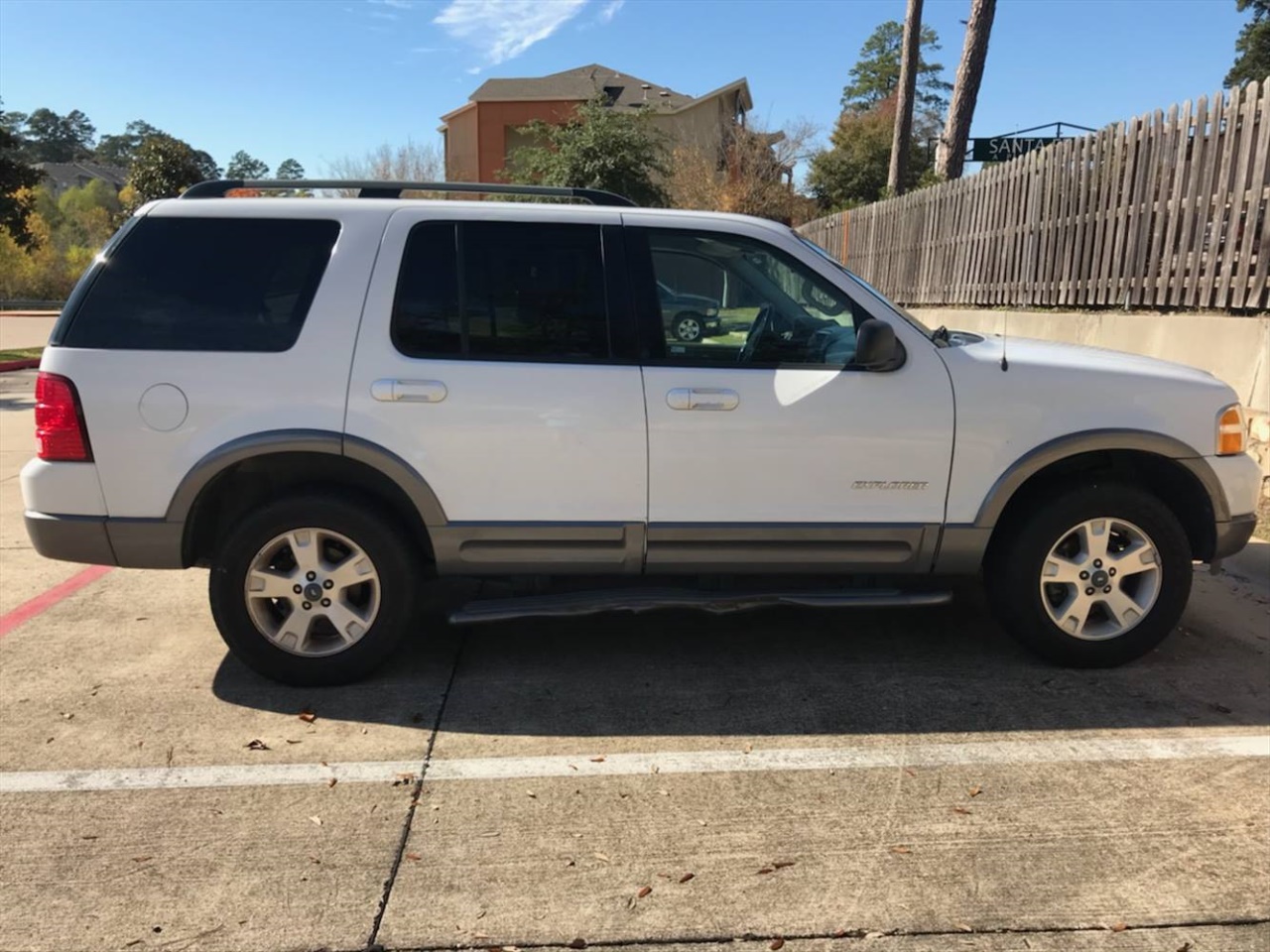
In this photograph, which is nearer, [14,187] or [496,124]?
[14,187]

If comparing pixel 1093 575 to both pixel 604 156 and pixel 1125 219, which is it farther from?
pixel 604 156

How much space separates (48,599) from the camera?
5109mm

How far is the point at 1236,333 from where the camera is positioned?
6.61 metres

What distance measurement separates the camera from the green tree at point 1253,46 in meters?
42.9

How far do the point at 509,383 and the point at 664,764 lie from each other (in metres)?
1.61

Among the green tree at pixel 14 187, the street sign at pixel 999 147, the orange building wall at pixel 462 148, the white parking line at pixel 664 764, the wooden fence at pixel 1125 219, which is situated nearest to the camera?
the white parking line at pixel 664 764

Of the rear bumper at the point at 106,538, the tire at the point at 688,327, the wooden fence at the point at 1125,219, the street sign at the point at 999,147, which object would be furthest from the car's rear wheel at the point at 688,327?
the street sign at the point at 999,147

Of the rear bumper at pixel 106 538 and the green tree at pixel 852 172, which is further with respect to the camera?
the green tree at pixel 852 172

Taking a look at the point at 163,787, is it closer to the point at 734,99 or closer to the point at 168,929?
the point at 168,929

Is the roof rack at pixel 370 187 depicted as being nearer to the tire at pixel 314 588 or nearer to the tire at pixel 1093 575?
the tire at pixel 314 588

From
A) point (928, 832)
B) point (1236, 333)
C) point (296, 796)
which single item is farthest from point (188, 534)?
point (1236, 333)

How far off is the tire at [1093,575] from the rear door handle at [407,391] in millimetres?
2562

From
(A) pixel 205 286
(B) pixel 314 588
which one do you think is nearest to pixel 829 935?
(B) pixel 314 588

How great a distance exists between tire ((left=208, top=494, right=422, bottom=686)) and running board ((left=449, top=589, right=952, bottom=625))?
34 cm
